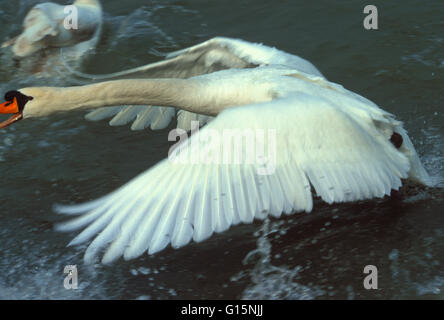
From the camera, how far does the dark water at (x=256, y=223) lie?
489 centimetres

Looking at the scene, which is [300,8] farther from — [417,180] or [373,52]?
[417,180]

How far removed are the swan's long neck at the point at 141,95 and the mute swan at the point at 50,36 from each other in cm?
292

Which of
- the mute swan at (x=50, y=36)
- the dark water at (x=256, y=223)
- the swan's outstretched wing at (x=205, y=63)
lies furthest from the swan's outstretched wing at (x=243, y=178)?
the mute swan at (x=50, y=36)

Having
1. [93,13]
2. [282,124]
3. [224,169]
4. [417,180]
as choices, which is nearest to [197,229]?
[224,169]

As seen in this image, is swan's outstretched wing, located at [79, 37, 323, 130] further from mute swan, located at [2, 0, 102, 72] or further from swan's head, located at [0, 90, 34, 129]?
mute swan, located at [2, 0, 102, 72]

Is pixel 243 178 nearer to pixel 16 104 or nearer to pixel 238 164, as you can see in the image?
pixel 238 164

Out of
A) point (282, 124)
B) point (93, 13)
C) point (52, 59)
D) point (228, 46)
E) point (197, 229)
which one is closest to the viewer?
point (197, 229)

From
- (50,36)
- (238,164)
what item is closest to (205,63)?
(50,36)

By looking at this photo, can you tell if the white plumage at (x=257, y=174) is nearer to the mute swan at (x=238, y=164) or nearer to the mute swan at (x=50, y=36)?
the mute swan at (x=238, y=164)

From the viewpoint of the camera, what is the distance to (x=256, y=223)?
5.51 meters

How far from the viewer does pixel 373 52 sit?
800 centimetres

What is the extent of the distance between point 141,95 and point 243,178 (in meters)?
1.38

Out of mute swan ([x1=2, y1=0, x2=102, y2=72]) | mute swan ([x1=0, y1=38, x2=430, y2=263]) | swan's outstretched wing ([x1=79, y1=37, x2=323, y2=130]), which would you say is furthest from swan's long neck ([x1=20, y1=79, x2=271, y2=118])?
mute swan ([x1=2, y1=0, x2=102, y2=72])

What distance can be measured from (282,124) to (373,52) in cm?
399
